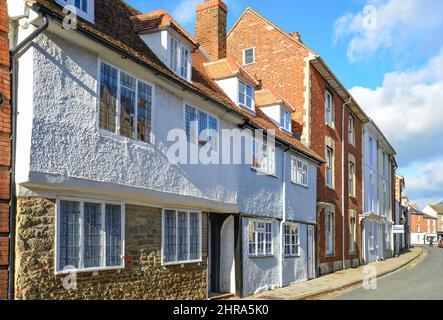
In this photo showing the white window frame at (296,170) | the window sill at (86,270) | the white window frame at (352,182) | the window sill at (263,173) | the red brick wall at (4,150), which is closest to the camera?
the red brick wall at (4,150)

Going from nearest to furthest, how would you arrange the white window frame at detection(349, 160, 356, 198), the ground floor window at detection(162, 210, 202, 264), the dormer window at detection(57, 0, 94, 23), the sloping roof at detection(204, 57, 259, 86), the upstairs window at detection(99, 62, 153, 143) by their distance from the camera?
the dormer window at detection(57, 0, 94, 23) < the upstairs window at detection(99, 62, 153, 143) < the ground floor window at detection(162, 210, 202, 264) < the sloping roof at detection(204, 57, 259, 86) < the white window frame at detection(349, 160, 356, 198)

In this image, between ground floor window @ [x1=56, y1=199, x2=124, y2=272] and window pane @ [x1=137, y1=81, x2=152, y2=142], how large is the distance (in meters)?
1.83

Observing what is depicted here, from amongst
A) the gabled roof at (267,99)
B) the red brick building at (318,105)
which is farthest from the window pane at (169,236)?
the red brick building at (318,105)

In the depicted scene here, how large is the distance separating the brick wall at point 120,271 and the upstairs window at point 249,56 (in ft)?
49.4

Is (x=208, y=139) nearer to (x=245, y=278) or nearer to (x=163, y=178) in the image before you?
(x=163, y=178)

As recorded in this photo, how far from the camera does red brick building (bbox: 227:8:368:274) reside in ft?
82.3

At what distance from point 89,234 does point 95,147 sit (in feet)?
5.67

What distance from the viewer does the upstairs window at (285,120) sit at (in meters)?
22.8

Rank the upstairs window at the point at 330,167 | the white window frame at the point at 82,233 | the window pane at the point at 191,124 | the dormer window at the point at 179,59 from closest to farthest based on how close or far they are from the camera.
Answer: the white window frame at the point at 82,233, the window pane at the point at 191,124, the dormer window at the point at 179,59, the upstairs window at the point at 330,167

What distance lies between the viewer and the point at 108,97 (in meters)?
10.8

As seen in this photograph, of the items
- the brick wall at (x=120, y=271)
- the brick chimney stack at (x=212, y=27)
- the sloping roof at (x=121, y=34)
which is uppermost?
the brick chimney stack at (x=212, y=27)

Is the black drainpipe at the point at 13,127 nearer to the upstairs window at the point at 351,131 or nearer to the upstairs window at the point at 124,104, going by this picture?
the upstairs window at the point at 124,104

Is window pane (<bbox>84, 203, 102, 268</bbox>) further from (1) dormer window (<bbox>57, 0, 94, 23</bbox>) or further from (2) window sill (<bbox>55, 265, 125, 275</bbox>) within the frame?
(1) dormer window (<bbox>57, 0, 94, 23</bbox>)

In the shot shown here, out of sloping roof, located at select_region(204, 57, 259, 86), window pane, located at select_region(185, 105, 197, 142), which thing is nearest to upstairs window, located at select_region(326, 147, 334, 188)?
sloping roof, located at select_region(204, 57, 259, 86)
